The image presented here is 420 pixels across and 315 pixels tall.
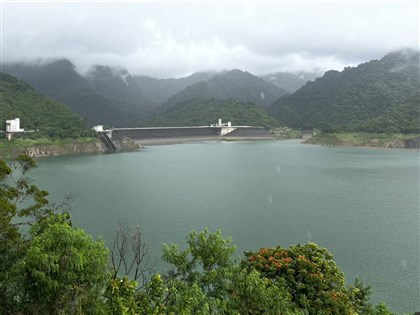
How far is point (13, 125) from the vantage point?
101188 mm

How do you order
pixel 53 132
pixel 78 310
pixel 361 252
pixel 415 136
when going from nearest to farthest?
pixel 78 310
pixel 361 252
pixel 53 132
pixel 415 136

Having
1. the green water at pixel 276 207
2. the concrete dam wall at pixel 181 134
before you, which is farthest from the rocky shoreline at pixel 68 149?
the green water at pixel 276 207

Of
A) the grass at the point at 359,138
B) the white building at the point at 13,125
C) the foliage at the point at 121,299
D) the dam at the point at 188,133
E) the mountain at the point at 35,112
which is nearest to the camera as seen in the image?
the foliage at the point at 121,299

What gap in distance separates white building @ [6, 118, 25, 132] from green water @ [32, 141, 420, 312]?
31.3 meters

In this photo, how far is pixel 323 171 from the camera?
70.8 meters

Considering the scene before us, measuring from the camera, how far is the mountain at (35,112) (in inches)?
4262

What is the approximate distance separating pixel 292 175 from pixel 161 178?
22.2m

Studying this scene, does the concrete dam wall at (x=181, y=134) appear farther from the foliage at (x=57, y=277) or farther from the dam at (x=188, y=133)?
the foliage at (x=57, y=277)

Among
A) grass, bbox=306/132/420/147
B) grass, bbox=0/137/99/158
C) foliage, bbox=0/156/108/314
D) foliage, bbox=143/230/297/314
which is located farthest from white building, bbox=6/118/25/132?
foliage, bbox=143/230/297/314

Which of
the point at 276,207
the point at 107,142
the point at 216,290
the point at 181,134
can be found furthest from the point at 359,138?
the point at 216,290

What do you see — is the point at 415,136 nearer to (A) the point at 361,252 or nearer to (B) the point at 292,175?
(B) the point at 292,175

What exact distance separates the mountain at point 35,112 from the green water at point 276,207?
34862 millimetres

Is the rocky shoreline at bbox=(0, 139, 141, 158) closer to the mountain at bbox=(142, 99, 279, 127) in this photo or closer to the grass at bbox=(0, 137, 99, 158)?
the grass at bbox=(0, 137, 99, 158)

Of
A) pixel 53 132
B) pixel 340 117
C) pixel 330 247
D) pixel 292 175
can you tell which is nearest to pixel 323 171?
pixel 292 175
